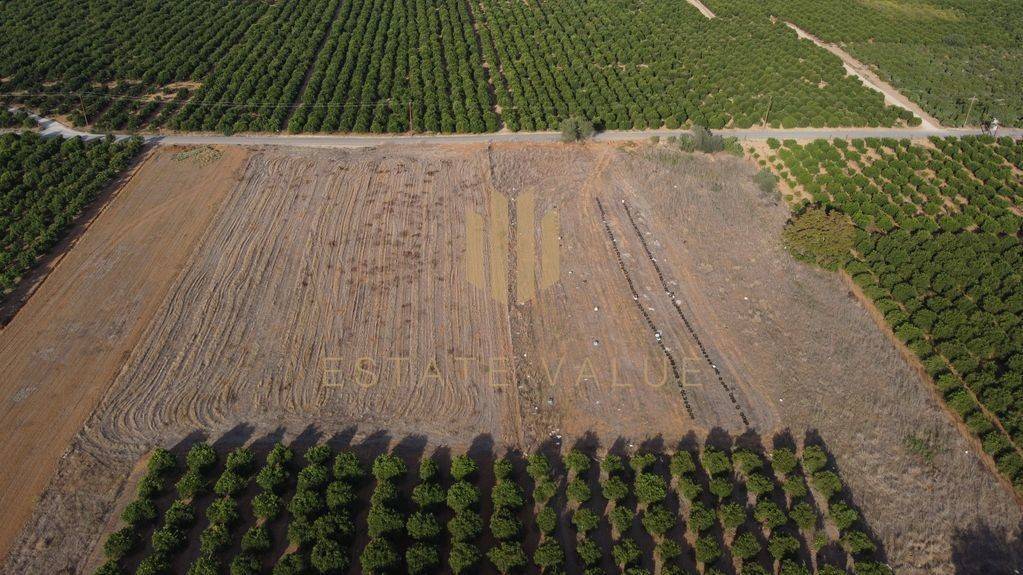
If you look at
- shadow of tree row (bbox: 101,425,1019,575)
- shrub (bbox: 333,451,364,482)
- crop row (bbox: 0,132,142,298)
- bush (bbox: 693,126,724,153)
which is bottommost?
shadow of tree row (bbox: 101,425,1019,575)

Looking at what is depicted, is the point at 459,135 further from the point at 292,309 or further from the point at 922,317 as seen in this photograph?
the point at 922,317

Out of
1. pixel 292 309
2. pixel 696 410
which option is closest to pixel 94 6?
pixel 292 309

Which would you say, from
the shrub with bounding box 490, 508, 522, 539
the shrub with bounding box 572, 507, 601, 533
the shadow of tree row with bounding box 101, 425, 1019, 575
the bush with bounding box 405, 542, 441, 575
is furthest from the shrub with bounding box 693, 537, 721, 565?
the bush with bounding box 405, 542, 441, 575

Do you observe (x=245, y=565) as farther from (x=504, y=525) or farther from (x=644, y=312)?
(x=644, y=312)

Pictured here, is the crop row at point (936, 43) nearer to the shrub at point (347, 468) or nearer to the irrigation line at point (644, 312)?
the irrigation line at point (644, 312)

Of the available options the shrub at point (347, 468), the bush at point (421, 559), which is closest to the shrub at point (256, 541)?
the shrub at point (347, 468)

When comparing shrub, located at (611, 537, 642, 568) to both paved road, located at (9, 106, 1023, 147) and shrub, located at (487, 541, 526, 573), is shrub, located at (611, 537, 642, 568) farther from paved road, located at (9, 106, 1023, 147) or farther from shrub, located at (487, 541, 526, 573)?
paved road, located at (9, 106, 1023, 147)
